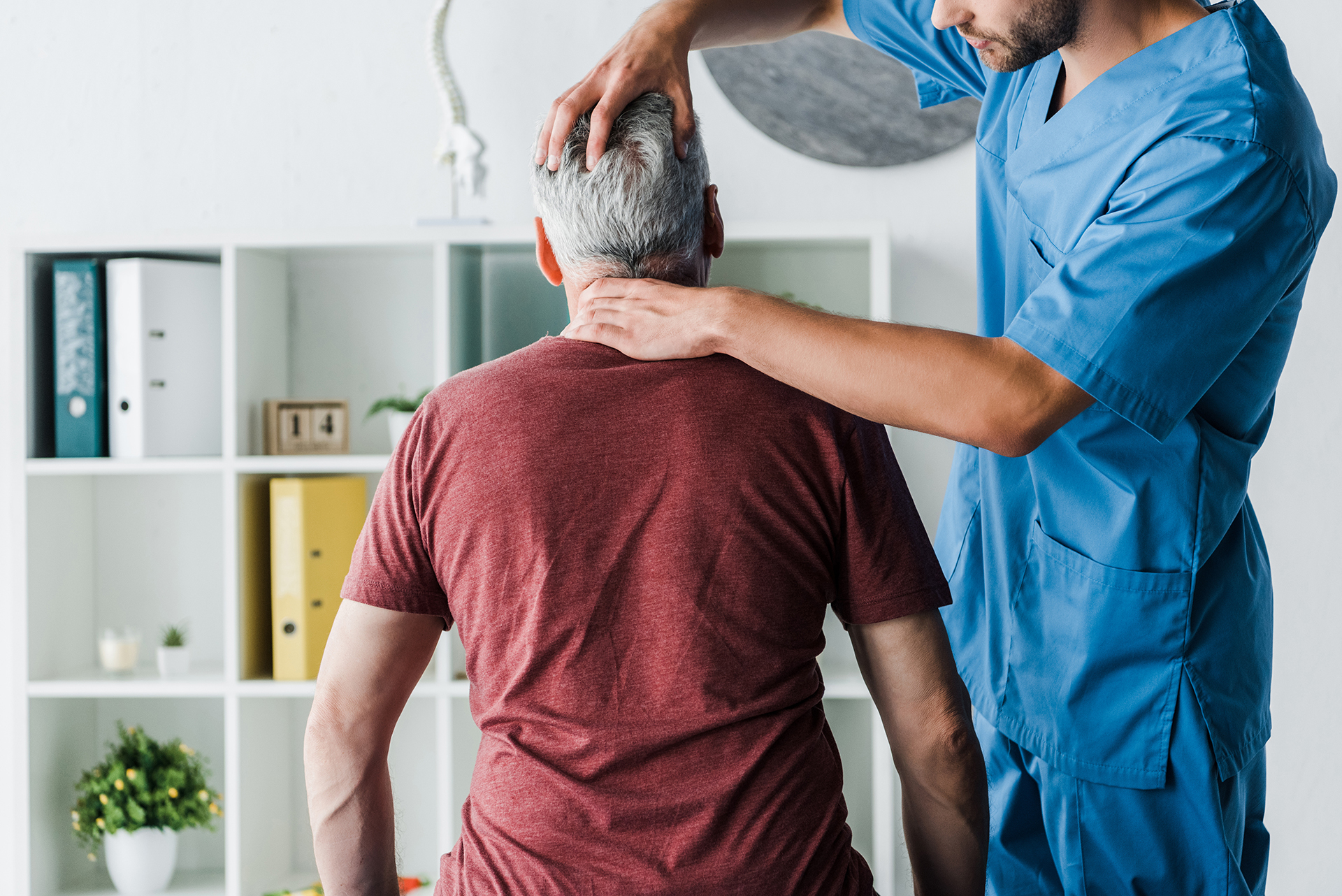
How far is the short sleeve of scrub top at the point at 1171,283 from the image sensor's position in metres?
0.87

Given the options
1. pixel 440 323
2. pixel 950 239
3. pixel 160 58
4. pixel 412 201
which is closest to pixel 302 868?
pixel 440 323

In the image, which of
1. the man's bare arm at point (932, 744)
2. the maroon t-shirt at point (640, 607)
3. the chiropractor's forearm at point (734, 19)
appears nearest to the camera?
the maroon t-shirt at point (640, 607)

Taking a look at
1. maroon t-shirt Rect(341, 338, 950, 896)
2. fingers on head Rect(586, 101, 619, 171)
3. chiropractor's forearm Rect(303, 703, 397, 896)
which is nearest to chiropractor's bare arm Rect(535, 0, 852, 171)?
fingers on head Rect(586, 101, 619, 171)

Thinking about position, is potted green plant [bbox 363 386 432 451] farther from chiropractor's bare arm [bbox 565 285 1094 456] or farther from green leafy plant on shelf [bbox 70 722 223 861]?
chiropractor's bare arm [bbox 565 285 1094 456]

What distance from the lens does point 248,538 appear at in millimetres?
1960

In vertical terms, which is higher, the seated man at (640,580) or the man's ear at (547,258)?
the man's ear at (547,258)

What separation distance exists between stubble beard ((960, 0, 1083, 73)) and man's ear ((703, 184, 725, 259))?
307 mm

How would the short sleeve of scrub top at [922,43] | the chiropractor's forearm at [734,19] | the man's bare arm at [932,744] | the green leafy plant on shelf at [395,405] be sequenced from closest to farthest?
1. the man's bare arm at [932,744]
2. the chiropractor's forearm at [734,19]
3. the short sleeve of scrub top at [922,43]
4. the green leafy plant on shelf at [395,405]

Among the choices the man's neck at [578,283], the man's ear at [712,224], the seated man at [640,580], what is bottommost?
the seated man at [640,580]

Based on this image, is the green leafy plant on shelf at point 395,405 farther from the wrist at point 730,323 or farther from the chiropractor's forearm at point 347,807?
the wrist at point 730,323

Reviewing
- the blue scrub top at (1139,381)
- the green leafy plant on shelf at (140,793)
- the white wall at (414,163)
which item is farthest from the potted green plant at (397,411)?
the blue scrub top at (1139,381)

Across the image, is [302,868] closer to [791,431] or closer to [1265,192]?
[791,431]

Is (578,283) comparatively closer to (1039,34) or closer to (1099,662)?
(1039,34)

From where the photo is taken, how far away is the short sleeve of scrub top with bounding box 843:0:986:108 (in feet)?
4.48
